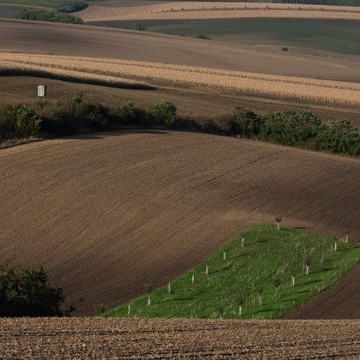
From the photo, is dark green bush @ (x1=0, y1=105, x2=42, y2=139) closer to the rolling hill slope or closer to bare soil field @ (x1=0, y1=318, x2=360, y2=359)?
bare soil field @ (x1=0, y1=318, x2=360, y2=359)

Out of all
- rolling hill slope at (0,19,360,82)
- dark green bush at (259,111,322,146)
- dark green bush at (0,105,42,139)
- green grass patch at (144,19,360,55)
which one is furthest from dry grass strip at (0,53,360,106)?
green grass patch at (144,19,360,55)

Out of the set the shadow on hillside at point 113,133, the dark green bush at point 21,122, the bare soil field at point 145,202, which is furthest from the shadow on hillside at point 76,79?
the dark green bush at point 21,122

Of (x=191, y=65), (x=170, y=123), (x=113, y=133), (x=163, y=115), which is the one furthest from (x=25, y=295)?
(x=191, y=65)

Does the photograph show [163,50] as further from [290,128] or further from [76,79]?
[290,128]

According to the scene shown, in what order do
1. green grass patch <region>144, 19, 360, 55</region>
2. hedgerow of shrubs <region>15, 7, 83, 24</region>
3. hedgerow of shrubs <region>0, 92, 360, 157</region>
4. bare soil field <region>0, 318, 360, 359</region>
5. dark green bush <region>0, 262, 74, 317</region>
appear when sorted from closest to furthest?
bare soil field <region>0, 318, 360, 359</region> → dark green bush <region>0, 262, 74, 317</region> → hedgerow of shrubs <region>0, 92, 360, 157</region> → green grass patch <region>144, 19, 360, 55</region> → hedgerow of shrubs <region>15, 7, 83, 24</region>

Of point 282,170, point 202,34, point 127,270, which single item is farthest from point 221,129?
point 202,34

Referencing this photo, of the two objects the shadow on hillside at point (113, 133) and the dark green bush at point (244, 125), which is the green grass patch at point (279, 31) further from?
the shadow on hillside at point (113, 133)

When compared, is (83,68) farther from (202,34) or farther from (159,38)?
(202,34)
